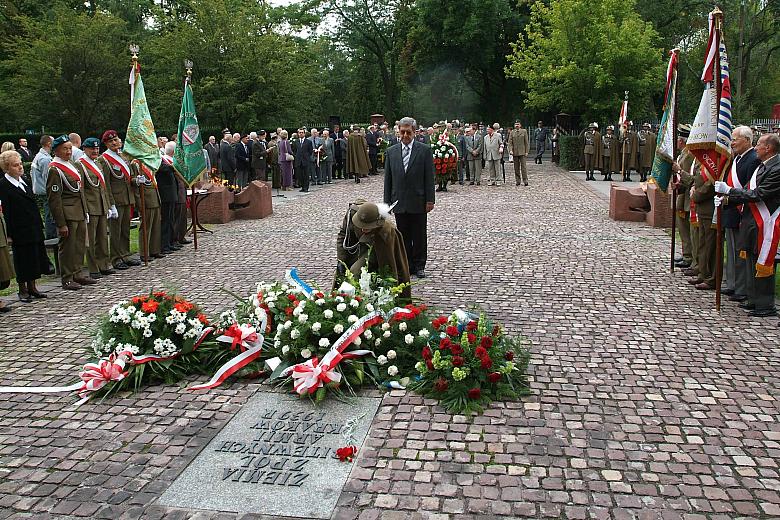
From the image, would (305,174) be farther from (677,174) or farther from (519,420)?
(519,420)

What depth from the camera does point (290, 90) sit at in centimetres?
3050

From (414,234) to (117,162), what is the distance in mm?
4735

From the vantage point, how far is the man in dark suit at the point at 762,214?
7685mm

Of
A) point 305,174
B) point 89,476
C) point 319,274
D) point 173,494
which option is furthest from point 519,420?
point 305,174

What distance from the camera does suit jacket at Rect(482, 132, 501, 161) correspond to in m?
22.0

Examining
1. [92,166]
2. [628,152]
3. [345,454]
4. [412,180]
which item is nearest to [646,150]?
[628,152]

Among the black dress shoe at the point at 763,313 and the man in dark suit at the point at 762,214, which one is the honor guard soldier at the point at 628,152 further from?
the black dress shoe at the point at 763,313

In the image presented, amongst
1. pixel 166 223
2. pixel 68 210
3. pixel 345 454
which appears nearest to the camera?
pixel 345 454

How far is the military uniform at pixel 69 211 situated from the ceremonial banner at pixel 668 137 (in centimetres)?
804

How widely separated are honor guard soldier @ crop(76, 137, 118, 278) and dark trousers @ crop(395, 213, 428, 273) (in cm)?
426

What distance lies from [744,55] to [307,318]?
41.0m

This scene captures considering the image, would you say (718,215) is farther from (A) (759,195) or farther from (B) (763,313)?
(B) (763,313)

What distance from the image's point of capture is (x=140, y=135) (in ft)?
36.8

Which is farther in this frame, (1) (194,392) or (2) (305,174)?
(2) (305,174)
